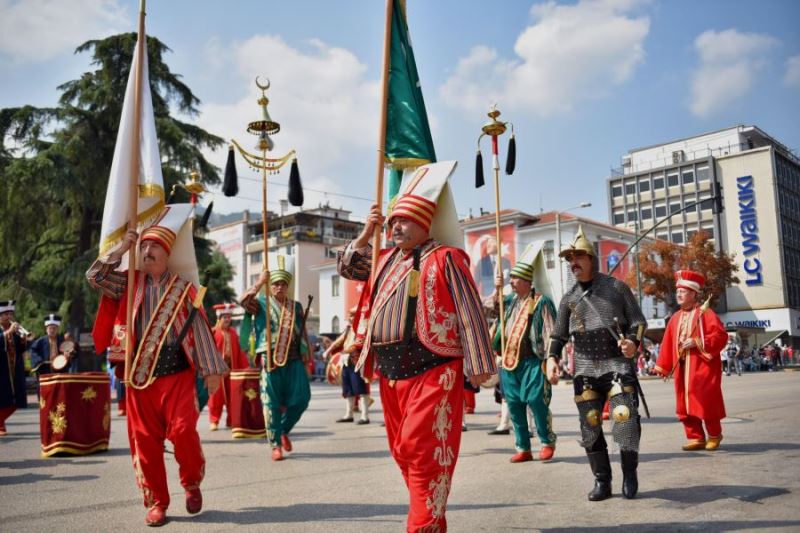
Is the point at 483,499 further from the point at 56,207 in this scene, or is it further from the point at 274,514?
the point at 56,207

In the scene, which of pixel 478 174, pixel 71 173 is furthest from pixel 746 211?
pixel 478 174

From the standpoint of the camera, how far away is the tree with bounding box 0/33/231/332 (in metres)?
24.2

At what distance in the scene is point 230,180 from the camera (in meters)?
8.66

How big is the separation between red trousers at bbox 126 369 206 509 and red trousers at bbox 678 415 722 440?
568 centimetres

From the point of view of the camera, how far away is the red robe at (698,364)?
337 inches

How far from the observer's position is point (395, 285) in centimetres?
462

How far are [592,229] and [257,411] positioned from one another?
47.1 meters

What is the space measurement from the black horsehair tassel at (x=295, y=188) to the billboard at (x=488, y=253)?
146 ft

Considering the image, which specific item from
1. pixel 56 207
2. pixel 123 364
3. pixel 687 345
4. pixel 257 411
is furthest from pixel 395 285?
pixel 56 207

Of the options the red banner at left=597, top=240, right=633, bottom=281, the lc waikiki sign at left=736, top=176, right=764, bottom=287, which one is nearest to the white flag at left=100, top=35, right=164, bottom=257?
the red banner at left=597, top=240, right=633, bottom=281

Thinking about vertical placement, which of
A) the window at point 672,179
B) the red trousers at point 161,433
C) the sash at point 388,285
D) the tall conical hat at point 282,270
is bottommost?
the red trousers at point 161,433

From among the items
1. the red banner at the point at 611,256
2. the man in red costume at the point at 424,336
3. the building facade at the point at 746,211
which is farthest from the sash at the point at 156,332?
the building facade at the point at 746,211

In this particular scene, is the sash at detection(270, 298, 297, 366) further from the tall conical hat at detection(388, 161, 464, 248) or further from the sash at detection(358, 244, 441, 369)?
the tall conical hat at detection(388, 161, 464, 248)

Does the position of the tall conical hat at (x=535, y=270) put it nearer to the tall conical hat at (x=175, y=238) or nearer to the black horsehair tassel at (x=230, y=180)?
the black horsehair tassel at (x=230, y=180)
